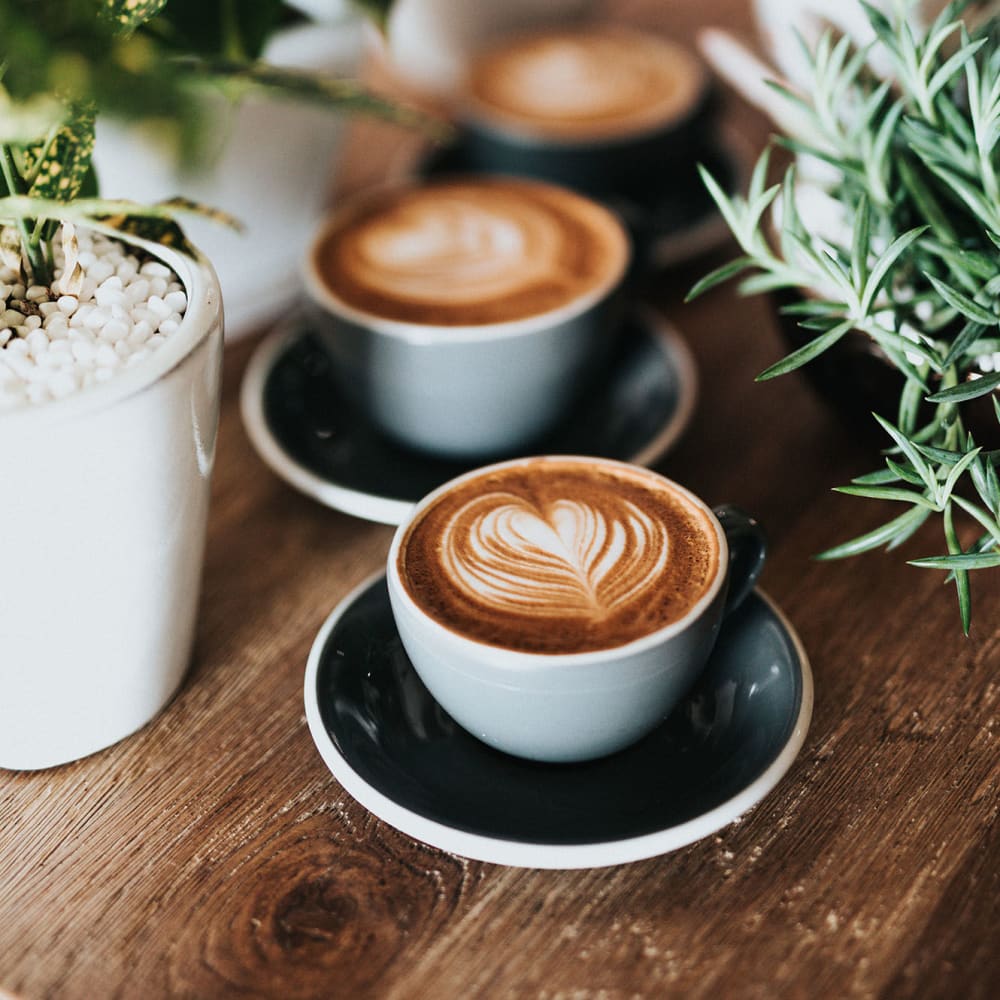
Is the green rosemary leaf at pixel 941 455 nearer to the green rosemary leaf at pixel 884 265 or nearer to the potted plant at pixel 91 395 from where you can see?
the green rosemary leaf at pixel 884 265

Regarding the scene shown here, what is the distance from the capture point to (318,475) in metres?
0.74

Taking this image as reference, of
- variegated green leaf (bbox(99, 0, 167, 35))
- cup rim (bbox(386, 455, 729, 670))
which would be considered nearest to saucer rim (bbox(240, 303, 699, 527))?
cup rim (bbox(386, 455, 729, 670))

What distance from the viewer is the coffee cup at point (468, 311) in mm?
726

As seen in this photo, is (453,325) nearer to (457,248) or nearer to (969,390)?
(457,248)

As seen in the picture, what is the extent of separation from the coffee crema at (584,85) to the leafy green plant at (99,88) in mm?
318

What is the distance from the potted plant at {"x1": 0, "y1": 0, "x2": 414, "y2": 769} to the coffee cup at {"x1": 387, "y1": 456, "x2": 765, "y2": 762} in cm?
12

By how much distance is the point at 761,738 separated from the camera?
55 cm

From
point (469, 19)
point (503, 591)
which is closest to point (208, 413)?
point (503, 591)

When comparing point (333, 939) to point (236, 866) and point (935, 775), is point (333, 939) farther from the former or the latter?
point (935, 775)

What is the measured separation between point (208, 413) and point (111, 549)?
0.08 metres

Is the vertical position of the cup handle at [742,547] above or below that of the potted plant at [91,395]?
below

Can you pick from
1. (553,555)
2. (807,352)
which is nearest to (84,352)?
(553,555)

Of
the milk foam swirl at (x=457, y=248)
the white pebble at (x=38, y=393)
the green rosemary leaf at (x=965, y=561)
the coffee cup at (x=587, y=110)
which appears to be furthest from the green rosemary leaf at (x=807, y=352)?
the coffee cup at (x=587, y=110)

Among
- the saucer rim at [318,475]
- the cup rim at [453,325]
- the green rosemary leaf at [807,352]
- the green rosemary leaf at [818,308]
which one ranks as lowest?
the saucer rim at [318,475]
